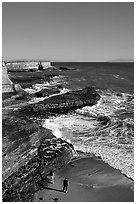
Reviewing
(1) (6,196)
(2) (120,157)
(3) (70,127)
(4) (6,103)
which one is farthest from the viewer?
(4) (6,103)

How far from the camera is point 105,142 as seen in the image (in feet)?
56.9

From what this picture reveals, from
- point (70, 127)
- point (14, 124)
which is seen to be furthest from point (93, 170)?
point (70, 127)

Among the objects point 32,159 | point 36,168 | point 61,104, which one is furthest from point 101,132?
point 61,104

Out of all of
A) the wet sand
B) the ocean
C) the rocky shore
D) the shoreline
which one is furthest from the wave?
the rocky shore

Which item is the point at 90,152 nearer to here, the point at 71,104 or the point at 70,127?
the point at 70,127

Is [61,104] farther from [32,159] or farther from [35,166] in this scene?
[35,166]

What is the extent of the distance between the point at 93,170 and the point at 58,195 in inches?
123

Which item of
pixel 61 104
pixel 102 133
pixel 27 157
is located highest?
pixel 61 104

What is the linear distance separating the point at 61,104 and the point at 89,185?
16409 millimetres

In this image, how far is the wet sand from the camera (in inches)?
435

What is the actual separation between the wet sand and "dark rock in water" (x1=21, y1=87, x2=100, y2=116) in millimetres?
11993

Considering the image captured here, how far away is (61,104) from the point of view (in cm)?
2812

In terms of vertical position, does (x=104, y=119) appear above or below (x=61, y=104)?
below

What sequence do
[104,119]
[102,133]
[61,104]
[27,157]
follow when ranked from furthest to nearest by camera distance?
[61,104], [104,119], [102,133], [27,157]
